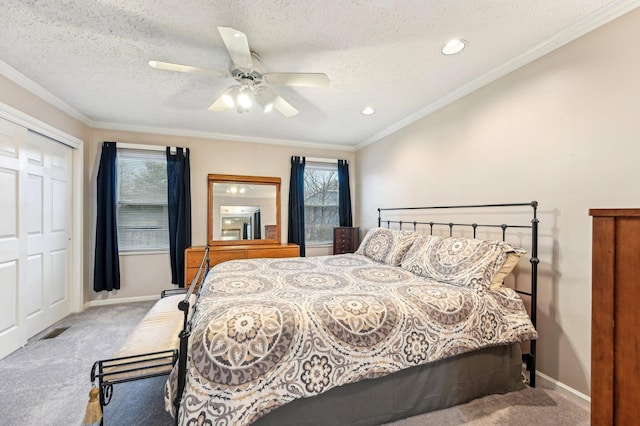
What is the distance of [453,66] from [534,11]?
25.6 inches

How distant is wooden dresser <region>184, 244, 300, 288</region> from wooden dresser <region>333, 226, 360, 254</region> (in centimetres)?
66

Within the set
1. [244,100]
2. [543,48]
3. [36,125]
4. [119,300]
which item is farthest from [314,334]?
[119,300]

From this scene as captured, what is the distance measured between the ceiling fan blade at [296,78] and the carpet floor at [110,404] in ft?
7.53

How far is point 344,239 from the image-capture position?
4.48 metres

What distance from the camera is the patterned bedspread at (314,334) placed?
1232 mm

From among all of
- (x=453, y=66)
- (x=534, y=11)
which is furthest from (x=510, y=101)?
(x=534, y=11)

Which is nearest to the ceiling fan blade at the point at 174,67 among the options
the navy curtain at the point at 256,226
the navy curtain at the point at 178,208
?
the navy curtain at the point at 178,208

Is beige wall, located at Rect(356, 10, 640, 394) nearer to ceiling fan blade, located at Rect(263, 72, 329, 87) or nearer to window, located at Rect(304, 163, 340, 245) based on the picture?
ceiling fan blade, located at Rect(263, 72, 329, 87)

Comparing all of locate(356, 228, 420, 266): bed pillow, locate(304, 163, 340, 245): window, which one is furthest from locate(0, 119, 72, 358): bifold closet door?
locate(356, 228, 420, 266): bed pillow

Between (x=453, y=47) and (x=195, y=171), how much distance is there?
145 inches

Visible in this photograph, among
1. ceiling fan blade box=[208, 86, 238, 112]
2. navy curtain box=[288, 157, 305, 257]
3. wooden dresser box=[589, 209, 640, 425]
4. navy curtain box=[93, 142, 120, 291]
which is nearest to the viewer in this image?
wooden dresser box=[589, 209, 640, 425]

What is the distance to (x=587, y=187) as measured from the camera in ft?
5.88

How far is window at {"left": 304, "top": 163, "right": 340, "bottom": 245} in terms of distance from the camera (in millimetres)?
4812

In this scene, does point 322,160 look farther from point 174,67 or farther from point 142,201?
point 174,67
